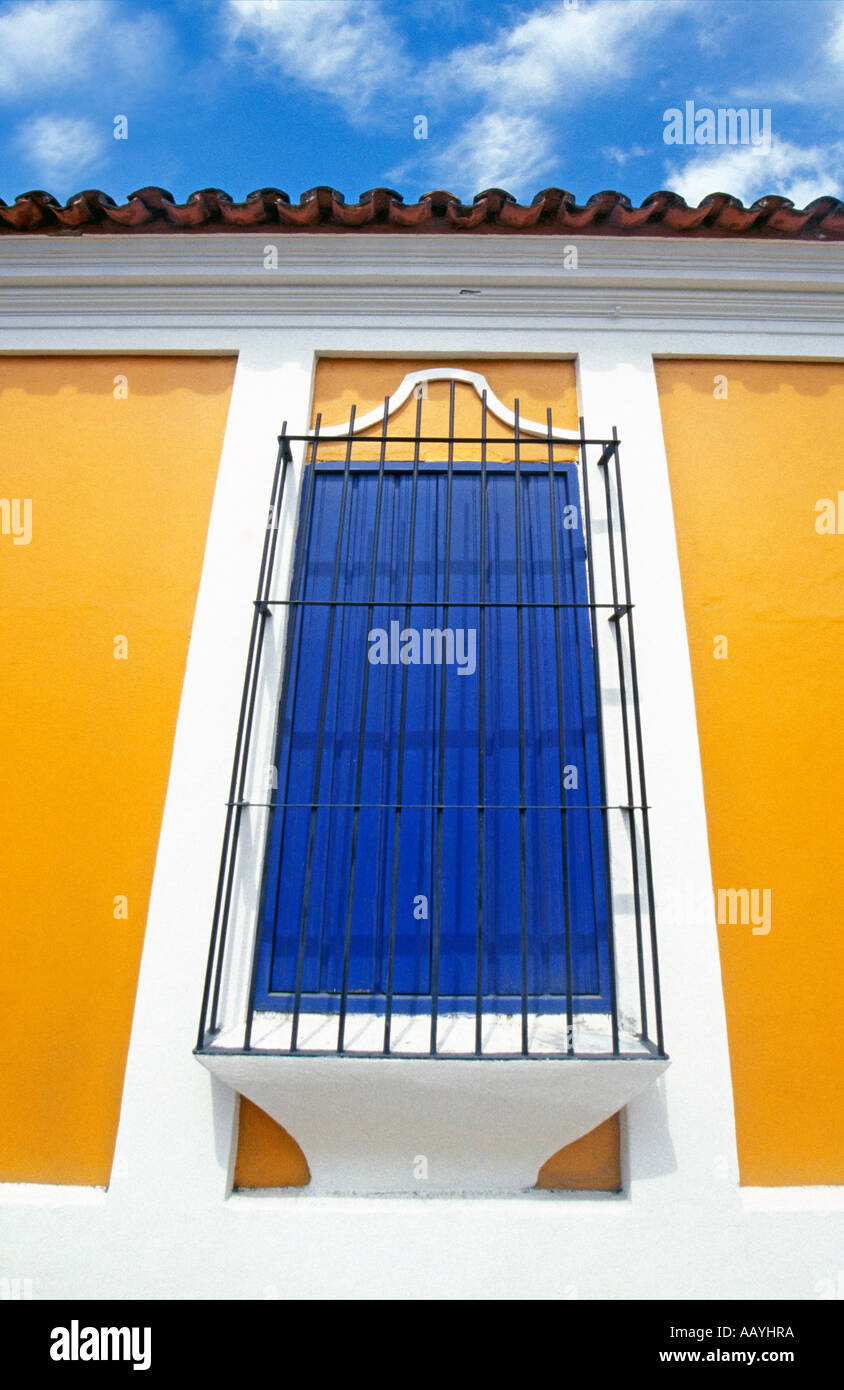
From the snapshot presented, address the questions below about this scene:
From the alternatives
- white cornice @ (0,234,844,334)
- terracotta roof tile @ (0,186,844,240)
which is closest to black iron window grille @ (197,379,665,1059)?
white cornice @ (0,234,844,334)

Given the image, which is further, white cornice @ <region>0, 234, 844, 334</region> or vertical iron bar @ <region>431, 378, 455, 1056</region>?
white cornice @ <region>0, 234, 844, 334</region>

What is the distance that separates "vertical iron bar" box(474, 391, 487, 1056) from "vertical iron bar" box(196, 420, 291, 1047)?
751 mm

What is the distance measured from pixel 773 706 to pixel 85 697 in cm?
243

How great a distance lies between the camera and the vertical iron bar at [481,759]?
6.46 feet

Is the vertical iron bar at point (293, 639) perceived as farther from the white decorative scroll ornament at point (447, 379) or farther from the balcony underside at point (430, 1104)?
the balcony underside at point (430, 1104)

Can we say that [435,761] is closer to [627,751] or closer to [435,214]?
[627,751]

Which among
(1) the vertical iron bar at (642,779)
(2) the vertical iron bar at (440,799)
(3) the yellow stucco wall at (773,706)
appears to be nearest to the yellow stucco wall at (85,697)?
(2) the vertical iron bar at (440,799)

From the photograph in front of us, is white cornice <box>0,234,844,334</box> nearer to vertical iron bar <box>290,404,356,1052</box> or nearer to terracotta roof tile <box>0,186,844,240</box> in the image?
terracotta roof tile <box>0,186,844,240</box>

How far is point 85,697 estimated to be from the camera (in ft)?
8.09

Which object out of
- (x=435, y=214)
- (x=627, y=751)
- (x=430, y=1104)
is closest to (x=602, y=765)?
(x=627, y=751)

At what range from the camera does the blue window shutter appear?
2.23 metres
